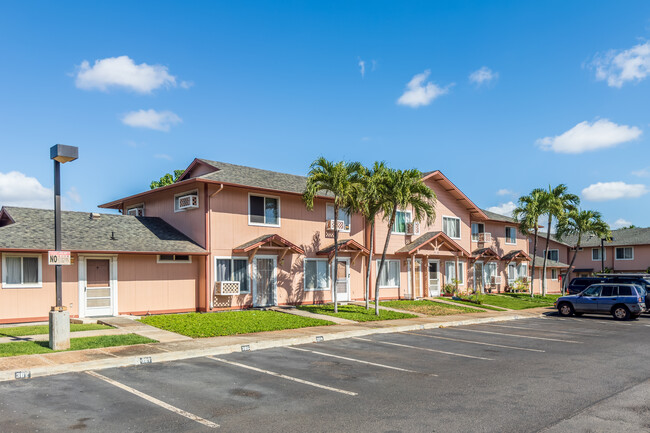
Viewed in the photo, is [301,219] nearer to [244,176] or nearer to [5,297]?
[244,176]

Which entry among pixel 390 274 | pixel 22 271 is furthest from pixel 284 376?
pixel 390 274

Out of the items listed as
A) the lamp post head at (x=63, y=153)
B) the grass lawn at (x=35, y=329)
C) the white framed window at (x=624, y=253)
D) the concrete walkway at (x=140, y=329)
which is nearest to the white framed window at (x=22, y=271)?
the grass lawn at (x=35, y=329)

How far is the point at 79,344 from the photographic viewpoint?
1332 cm

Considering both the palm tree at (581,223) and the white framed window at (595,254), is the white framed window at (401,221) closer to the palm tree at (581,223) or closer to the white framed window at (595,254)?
the palm tree at (581,223)

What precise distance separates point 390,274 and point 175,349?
62.5 feet

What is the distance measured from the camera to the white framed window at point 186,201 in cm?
2264

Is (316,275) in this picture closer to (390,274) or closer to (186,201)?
(390,274)

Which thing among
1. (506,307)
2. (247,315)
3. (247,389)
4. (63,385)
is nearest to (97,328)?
(247,315)

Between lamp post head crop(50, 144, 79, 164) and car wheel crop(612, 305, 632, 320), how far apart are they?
2344 cm

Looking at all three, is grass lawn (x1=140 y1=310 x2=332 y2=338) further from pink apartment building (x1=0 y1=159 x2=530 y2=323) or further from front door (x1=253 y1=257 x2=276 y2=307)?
front door (x1=253 y1=257 x2=276 y2=307)

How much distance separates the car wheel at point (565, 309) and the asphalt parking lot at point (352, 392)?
1188 centimetres

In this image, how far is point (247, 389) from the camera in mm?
9391

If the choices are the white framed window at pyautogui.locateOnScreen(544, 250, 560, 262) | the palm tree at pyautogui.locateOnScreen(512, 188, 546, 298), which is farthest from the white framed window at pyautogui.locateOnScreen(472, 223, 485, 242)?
the white framed window at pyautogui.locateOnScreen(544, 250, 560, 262)

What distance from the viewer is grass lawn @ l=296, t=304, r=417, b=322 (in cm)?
2152
